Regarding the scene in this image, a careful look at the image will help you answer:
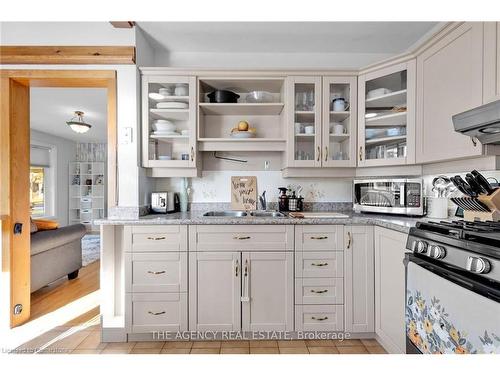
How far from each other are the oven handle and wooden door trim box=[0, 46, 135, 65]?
2507 millimetres

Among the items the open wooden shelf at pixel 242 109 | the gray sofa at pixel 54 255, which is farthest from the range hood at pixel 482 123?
the gray sofa at pixel 54 255

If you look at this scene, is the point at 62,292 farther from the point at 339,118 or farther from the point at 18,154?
the point at 339,118

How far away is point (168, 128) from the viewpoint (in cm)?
228

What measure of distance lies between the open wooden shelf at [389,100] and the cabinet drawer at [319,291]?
1515 millimetres

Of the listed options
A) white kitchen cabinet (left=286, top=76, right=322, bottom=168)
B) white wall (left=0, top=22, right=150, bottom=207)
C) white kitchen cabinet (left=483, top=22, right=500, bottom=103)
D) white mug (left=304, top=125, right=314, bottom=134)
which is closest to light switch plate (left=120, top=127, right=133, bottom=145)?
white wall (left=0, top=22, right=150, bottom=207)

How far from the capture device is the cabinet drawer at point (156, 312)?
1.89 meters

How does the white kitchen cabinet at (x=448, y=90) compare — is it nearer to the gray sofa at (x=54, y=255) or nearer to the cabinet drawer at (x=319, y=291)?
the cabinet drawer at (x=319, y=291)

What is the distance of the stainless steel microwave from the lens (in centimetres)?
195

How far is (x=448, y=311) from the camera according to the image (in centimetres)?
104

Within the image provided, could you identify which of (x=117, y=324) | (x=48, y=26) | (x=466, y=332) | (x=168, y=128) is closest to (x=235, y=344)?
(x=117, y=324)

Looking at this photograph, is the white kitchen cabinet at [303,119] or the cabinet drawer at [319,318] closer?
the cabinet drawer at [319,318]

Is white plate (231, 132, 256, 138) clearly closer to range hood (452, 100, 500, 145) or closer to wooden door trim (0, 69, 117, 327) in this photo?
wooden door trim (0, 69, 117, 327)

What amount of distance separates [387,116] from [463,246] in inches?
56.1
